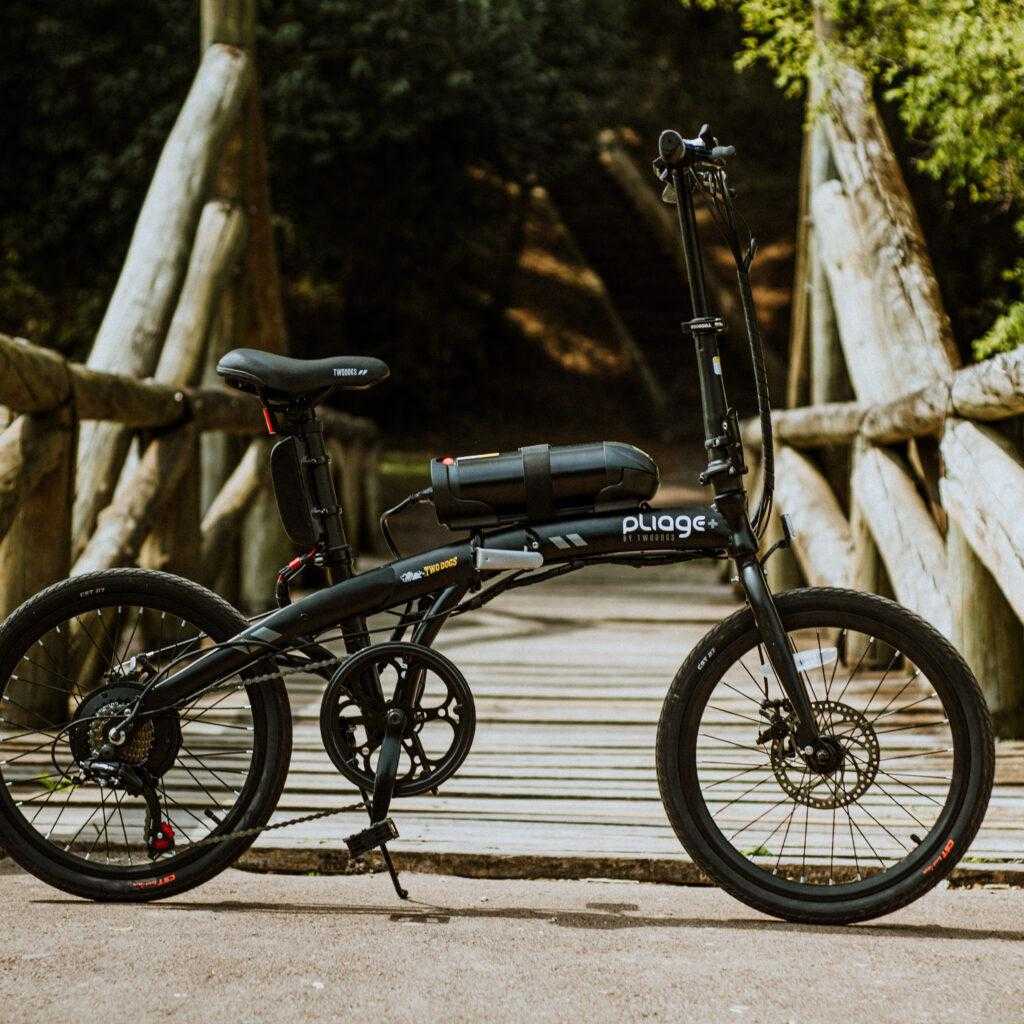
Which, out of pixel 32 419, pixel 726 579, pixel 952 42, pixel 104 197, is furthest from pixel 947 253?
pixel 32 419

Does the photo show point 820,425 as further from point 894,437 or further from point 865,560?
point 894,437

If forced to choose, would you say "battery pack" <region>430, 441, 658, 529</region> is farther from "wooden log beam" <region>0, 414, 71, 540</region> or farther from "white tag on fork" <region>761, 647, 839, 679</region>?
"wooden log beam" <region>0, 414, 71, 540</region>

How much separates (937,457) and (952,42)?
148 centimetres

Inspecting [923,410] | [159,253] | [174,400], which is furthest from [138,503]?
[923,410]

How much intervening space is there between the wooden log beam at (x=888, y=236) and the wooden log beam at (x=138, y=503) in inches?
106

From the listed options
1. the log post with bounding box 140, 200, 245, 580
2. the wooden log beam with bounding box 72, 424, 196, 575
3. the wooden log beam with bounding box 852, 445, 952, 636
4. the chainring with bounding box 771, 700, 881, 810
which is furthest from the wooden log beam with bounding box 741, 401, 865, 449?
the chainring with bounding box 771, 700, 881, 810

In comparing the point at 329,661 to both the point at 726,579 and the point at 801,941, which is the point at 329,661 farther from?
the point at 726,579

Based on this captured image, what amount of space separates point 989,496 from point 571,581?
5.68 meters

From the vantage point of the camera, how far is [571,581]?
9523 millimetres

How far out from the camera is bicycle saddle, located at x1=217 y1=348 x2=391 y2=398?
9.39ft

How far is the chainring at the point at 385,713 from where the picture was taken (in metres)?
2.81

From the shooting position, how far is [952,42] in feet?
17.4

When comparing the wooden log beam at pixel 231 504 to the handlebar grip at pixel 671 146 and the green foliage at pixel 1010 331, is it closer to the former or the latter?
the green foliage at pixel 1010 331

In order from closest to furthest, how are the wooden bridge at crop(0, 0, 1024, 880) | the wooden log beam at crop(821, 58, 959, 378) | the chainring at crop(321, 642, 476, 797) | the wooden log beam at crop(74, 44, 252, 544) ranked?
the chainring at crop(321, 642, 476, 797), the wooden bridge at crop(0, 0, 1024, 880), the wooden log beam at crop(74, 44, 252, 544), the wooden log beam at crop(821, 58, 959, 378)
